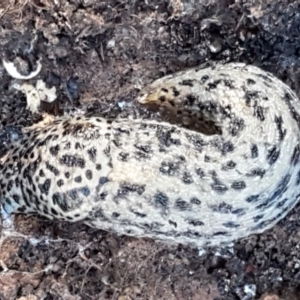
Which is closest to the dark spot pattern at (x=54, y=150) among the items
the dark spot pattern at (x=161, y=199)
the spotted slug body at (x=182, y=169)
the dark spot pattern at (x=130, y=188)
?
the spotted slug body at (x=182, y=169)

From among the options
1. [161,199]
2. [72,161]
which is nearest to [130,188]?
[161,199]

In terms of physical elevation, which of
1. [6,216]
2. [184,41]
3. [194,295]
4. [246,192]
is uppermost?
[184,41]

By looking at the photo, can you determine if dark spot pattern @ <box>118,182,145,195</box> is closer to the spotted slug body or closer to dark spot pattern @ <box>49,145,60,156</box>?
the spotted slug body

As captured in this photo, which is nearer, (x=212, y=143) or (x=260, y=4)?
(x=212, y=143)

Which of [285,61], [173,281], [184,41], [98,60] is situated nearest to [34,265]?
[173,281]

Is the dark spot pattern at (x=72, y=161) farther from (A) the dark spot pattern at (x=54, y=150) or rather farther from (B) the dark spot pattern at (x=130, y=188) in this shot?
(B) the dark spot pattern at (x=130, y=188)

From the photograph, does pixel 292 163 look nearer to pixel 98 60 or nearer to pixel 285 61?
pixel 285 61

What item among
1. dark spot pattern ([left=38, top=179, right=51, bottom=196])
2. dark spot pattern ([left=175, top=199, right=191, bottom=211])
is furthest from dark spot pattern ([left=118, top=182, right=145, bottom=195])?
dark spot pattern ([left=38, top=179, right=51, bottom=196])

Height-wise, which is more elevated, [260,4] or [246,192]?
[260,4]
